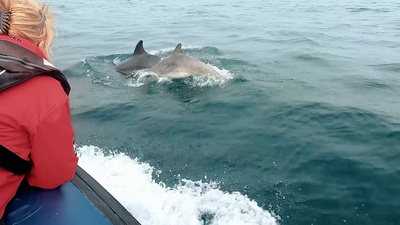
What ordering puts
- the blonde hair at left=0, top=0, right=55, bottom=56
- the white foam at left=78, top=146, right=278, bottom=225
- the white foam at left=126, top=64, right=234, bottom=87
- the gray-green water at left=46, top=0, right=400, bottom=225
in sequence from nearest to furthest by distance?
the blonde hair at left=0, top=0, right=55, bottom=56 → the white foam at left=78, top=146, right=278, bottom=225 → the gray-green water at left=46, top=0, right=400, bottom=225 → the white foam at left=126, top=64, right=234, bottom=87

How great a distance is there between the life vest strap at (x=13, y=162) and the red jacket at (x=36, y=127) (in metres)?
0.03

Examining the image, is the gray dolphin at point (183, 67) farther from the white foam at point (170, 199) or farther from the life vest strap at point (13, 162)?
the life vest strap at point (13, 162)

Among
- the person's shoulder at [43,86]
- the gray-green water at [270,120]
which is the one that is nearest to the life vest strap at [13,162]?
the person's shoulder at [43,86]

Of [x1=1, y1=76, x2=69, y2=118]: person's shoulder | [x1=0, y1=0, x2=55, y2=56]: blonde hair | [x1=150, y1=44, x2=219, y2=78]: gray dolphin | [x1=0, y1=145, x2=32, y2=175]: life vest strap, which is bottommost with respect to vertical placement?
[x1=150, y1=44, x2=219, y2=78]: gray dolphin

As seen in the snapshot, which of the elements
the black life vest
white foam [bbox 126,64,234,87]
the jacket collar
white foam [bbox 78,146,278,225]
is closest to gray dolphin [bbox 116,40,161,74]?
white foam [bbox 126,64,234,87]

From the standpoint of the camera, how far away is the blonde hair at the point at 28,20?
2.99m

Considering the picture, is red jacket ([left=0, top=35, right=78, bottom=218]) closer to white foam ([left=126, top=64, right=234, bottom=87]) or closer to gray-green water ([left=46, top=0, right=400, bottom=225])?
gray-green water ([left=46, top=0, right=400, bottom=225])

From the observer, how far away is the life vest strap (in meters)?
2.70

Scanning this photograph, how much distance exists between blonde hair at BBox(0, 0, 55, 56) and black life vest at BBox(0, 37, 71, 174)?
0.28m

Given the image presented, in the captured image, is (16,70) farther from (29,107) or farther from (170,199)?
(170,199)

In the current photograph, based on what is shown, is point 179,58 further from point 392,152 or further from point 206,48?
point 392,152

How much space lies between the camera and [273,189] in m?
5.33

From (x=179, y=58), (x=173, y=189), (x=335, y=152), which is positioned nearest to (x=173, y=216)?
(x=173, y=189)

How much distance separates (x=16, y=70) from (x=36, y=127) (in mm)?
457
